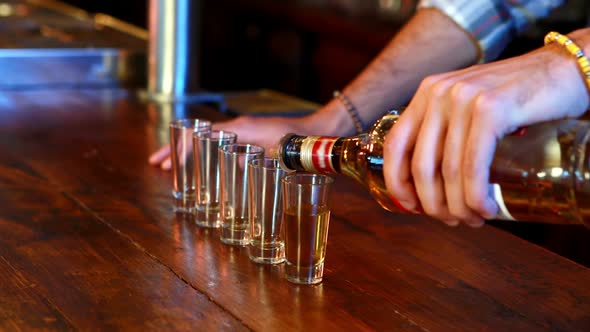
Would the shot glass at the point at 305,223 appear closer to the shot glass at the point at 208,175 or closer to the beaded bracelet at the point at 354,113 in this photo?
the shot glass at the point at 208,175

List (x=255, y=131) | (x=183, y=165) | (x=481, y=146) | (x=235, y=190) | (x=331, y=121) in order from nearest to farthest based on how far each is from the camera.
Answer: (x=481, y=146) → (x=235, y=190) → (x=183, y=165) → (x=255, y=131) → (x=331, y=121)

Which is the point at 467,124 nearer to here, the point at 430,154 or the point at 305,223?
the point at 430,154

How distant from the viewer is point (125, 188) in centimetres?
128

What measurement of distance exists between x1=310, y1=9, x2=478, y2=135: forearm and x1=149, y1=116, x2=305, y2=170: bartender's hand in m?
0.22

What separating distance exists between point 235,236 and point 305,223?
0.18 meters

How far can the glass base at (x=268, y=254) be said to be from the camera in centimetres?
97

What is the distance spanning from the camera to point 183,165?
1.14 meters

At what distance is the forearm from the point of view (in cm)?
158

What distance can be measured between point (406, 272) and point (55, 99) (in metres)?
1.30

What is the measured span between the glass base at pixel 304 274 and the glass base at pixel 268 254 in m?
0.05

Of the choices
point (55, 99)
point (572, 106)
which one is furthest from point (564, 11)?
point (572, 106)

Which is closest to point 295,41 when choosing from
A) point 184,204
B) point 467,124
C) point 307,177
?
point 184,204

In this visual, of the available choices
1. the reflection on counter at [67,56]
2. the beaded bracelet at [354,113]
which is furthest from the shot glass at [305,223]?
the reflection on counter at [67,56]

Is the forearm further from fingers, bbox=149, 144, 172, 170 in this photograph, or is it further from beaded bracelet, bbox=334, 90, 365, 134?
fingers, bbox=149, 144, 172, 170
